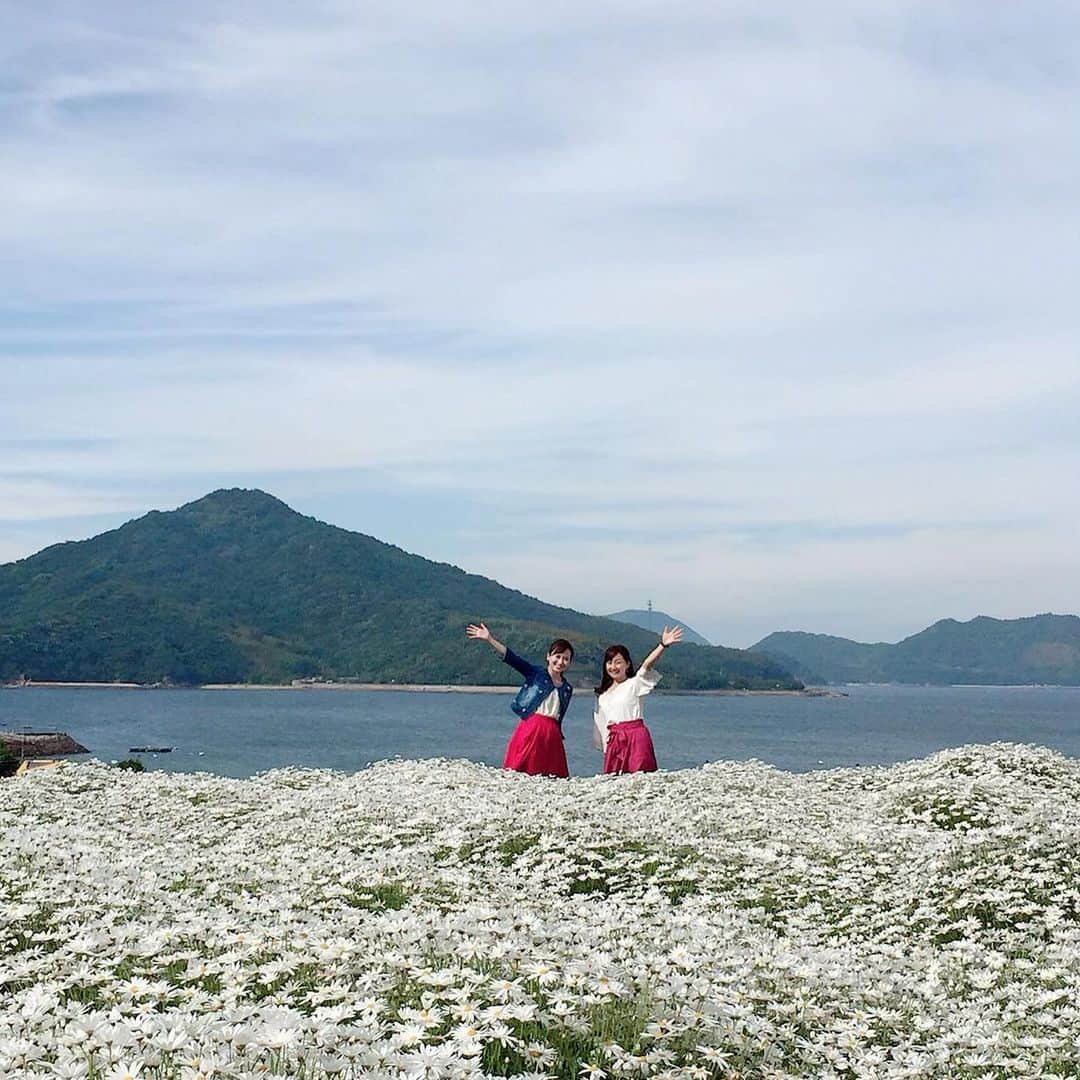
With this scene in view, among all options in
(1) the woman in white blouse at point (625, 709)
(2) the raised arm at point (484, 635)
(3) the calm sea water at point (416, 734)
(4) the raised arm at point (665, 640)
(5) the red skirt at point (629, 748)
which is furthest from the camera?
(3) the calm sea water at point (416, 734)

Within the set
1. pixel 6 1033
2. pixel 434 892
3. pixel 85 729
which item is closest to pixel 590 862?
pixel 434 892

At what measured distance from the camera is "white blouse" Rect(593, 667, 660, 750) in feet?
72.5

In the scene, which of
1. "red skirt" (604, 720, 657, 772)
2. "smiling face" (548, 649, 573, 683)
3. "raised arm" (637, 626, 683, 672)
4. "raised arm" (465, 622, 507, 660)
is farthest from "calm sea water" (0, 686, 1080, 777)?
"raised arm" (637, 626, 683, 672)

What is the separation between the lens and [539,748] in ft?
76.7

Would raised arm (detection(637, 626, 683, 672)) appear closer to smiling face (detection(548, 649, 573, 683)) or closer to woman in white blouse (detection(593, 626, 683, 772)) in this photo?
woman in white blouse (detection(593, 626, 683, 772))

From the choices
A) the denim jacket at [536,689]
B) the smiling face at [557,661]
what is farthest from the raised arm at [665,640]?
the denim jacket at [536,689]

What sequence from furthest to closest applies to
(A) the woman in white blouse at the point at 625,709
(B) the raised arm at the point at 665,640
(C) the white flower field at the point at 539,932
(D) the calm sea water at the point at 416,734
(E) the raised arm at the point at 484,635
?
(D) the calm sea water at the point at 416,734 < (A) the woman in white blouse at the point at 625,709 < (E) the raised arm at the point at 484,635 < (B) the raised arm at the point at 665,640 < (C) the white flower field at the point at 539,932

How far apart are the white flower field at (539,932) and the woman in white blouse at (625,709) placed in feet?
5.17

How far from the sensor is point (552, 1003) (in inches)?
286

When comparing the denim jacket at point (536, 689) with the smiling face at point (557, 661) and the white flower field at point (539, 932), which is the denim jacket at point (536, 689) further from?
the white flower field at point (539, 932)

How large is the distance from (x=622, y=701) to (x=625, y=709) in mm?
201

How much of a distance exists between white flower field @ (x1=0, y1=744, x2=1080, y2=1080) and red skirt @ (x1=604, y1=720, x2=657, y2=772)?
1.77 m

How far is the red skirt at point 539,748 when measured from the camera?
2328 centimetres

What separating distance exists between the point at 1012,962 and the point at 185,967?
7229mm
